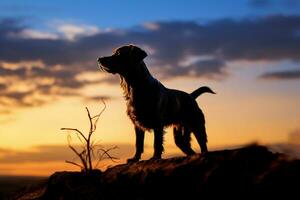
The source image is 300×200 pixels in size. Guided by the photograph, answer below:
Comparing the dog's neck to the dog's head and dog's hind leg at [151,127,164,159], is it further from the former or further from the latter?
dog's hind leg at [151,127,164,159]

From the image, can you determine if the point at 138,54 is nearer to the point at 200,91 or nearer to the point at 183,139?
the point at 183,139

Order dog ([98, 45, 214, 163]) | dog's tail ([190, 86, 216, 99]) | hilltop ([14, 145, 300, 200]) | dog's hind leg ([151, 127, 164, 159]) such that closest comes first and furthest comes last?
hilltop ([14, 145, 300, 200]) < dog's hind leg ([151, 127, 164, 159]) < dog ([98, 45, 214, 163]) < dog's tail ([190, 86, 216, 99])

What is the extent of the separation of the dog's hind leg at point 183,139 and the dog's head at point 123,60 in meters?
2.21

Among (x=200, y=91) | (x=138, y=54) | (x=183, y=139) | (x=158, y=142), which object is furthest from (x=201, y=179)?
(x=200, y=91)

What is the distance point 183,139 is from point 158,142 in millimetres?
1924

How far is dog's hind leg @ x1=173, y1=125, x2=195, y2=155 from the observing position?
45.6 ft

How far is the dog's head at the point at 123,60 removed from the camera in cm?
1241

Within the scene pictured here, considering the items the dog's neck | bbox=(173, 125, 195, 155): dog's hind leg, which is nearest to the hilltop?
the dog's neck

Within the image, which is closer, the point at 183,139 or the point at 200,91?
the point at 183,139

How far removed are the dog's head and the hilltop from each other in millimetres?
3029

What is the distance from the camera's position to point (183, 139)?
45.8 feet

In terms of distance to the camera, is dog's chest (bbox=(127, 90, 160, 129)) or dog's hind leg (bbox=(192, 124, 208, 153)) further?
dog's hind leg (bbox=(192, 124, 208, 153))

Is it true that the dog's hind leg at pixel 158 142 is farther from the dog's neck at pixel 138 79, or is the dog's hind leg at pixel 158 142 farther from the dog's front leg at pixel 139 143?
the dog's neck at pixel 138 79

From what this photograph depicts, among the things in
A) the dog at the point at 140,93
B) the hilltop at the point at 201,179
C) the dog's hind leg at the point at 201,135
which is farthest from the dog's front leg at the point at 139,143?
the hilltop at the point at 201,179
